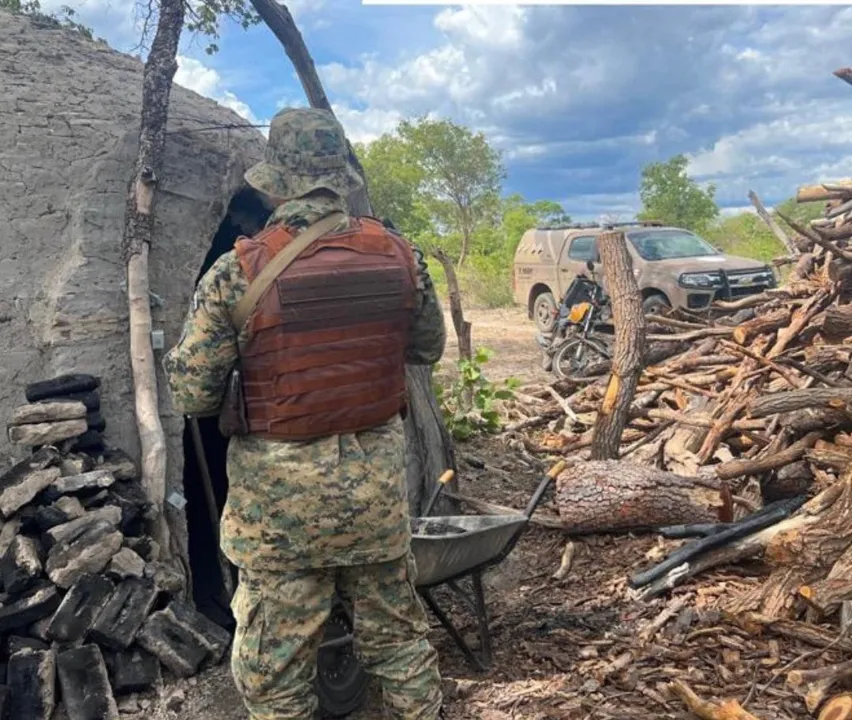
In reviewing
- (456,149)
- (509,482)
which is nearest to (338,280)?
(509,482)

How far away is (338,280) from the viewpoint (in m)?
2.83

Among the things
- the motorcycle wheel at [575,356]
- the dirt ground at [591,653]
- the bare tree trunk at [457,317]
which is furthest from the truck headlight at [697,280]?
the dirt ground at [591,653]

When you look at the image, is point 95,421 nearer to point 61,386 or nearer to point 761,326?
point 61,386

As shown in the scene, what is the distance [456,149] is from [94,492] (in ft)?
110

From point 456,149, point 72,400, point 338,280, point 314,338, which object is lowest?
point 72,400

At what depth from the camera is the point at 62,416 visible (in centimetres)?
437

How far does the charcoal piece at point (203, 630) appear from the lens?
3.96 metres

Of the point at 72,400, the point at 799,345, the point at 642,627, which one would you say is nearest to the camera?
the point at 642,627

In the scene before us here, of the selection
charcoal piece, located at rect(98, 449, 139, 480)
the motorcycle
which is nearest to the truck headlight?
the motorcycle

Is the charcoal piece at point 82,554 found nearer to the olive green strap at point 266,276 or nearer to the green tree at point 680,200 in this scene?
the olive green strap at point 266,276

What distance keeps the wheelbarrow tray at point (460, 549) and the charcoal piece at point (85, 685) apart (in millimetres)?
1438

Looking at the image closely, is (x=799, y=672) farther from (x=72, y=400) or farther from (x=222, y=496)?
(x=222, y=496)

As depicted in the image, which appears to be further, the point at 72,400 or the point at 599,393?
the point at 599,393

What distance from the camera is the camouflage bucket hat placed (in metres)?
2.95
